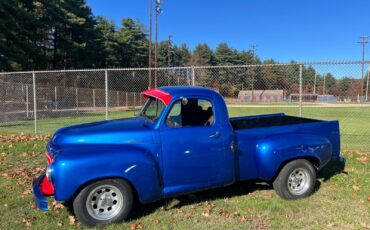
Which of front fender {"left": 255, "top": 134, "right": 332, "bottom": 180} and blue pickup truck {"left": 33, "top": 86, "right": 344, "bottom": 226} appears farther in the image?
front fender {"left": 255, "top": 134, "right": 332, "bottom": 180}

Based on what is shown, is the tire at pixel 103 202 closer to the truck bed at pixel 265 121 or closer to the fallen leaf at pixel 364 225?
the truck bed at pixel 265 121

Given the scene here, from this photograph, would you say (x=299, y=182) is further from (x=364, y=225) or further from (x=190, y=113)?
(x=190, y=113)

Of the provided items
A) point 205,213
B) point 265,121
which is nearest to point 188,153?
point 205,213

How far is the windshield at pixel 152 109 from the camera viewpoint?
201 inches

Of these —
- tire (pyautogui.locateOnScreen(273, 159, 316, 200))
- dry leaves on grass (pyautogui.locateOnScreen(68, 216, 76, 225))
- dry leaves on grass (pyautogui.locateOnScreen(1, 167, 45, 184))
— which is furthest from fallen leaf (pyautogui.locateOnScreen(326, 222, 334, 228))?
dry leaves on grass (pyautogui.locateOnScreen(1, 167, 45, 184))

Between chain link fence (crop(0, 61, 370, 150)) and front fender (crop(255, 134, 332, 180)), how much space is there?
12.9 feet

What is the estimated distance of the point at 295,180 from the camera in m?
5.72

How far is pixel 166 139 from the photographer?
4.80 m

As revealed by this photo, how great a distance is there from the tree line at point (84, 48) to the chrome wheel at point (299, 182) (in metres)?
13.8

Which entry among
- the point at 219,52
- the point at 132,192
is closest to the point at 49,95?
the point at 132,192

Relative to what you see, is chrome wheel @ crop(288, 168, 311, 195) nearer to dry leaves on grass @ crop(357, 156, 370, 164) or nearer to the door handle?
the door handle

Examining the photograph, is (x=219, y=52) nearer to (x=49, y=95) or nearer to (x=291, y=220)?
(x=49, y=95)

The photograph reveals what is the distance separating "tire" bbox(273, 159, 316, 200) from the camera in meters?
5.53

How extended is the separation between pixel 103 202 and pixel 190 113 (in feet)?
5.76
